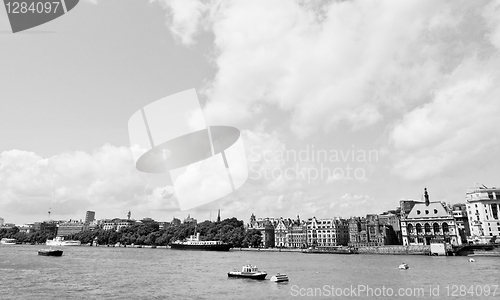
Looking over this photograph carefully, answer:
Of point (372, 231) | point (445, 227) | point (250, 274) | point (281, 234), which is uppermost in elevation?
point (445, 227)

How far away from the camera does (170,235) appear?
160000 mm

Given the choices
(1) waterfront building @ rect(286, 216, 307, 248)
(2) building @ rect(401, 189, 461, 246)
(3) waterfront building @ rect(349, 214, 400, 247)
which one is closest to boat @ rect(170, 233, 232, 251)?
(1) waterfront building @ rect(286, 216, 307, 248)

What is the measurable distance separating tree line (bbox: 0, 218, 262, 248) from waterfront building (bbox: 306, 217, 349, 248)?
21.9 meters

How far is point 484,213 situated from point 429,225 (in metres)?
16.1

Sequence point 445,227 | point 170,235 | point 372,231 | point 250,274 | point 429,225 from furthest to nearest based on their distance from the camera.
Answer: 1. point 170,235
2. point 372,231
3. point 429,225
4. point 445,227
5. point 250,274

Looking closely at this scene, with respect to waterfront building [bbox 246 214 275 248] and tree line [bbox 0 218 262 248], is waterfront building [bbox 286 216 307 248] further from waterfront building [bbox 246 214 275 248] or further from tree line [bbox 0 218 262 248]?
tree line [bbox 0 218 262 248]

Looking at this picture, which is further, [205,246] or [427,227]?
[205,246]

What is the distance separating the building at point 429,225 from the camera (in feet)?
353

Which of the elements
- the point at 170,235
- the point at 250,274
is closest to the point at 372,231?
the point at 170,235

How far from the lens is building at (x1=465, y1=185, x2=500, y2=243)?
98.6m

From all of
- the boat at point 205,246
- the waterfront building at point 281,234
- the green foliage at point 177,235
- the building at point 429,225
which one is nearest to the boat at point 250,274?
the boat at point 205,246

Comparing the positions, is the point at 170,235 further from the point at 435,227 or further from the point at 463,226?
the point at 463,226

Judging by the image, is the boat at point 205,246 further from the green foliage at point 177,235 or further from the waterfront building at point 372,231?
the waterfront building at point 372,231

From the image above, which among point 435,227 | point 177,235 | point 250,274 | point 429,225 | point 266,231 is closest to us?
point 250,274
